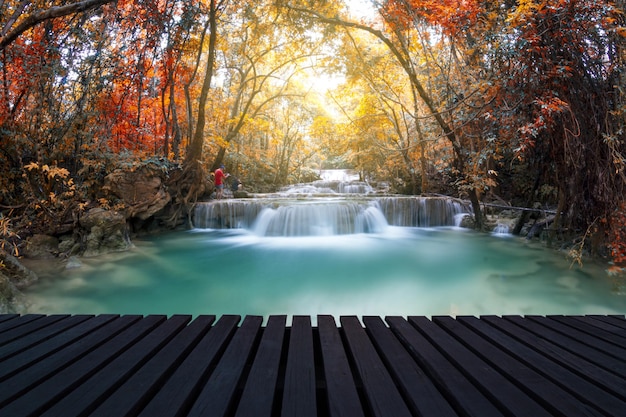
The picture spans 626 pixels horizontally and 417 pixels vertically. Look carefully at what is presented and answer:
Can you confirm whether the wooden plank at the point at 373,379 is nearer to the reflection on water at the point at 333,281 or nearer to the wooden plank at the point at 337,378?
the wooden plank at the point at 337,378

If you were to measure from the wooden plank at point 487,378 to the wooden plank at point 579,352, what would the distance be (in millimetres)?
454

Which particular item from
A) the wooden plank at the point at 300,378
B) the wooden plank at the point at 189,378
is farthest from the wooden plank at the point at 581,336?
the wooden plank at the point at 189,378

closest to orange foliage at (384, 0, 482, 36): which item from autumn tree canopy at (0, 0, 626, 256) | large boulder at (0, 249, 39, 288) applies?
autumn tree canopy at (0, 0, 626, 256)

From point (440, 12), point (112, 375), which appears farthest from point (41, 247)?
point (440, 12)

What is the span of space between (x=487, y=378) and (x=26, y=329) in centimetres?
262

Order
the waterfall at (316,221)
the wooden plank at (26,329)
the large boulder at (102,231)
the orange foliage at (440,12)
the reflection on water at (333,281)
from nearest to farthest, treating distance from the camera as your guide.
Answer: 1. the wooden plank at (26,329)
2. the reflection on water at (333,281)
3. the orange foliage at (440,12)
4. the large boulder at (102,231)
5. the waterfall at (316,221)

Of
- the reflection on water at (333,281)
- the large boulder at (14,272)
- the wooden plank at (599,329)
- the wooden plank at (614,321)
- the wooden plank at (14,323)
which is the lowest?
the reflection on water at (333,281)

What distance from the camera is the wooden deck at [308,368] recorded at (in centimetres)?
116

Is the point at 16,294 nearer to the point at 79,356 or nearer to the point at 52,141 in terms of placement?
the point at 52,141

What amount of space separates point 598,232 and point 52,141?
34.3 feet

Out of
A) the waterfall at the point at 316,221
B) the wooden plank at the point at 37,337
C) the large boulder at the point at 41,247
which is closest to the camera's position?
the wooden plank at the point at 37,337

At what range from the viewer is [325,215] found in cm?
1089

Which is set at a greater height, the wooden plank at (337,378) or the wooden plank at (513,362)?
the wooden plank at (337,378)

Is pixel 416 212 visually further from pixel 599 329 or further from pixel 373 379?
pixel 373 379
